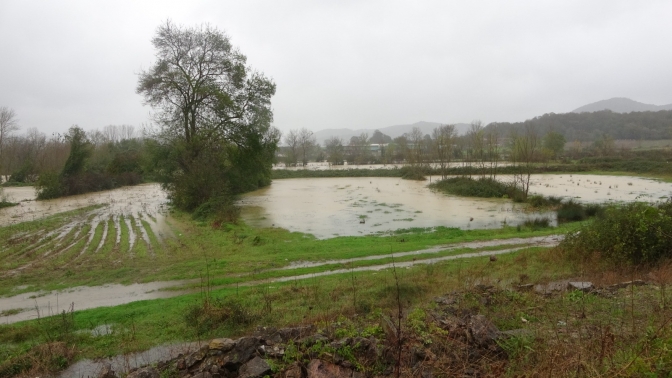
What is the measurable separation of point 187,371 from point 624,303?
24.0 feet

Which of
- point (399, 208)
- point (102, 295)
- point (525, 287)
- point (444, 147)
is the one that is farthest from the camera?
point (444, 147)

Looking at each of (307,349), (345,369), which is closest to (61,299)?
(307,349)

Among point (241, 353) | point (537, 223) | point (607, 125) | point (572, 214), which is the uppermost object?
point (607, 125)

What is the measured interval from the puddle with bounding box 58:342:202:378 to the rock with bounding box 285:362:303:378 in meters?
2.20

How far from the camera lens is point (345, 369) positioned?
5.07m

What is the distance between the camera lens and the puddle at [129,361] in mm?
6285

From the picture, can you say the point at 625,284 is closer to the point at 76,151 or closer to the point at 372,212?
the point at 372,212

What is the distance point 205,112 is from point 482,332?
31.7m

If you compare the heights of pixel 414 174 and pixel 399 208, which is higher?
pixel 414 174

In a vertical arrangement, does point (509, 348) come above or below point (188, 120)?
below

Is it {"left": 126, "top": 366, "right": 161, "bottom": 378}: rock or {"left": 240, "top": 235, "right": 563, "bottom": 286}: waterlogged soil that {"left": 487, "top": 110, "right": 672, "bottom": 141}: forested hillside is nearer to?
{"left": 240, "top": 235, "right": 563, "bottom": 286}: waterlogged soil

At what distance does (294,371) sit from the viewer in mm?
5012

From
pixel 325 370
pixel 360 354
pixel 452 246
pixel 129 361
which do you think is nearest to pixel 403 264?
pixel 452 246

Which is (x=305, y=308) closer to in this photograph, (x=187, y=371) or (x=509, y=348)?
(x=187, y=371)
